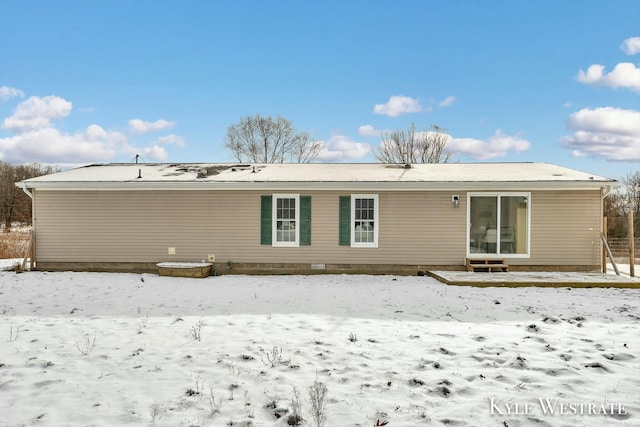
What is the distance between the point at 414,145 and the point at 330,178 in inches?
868

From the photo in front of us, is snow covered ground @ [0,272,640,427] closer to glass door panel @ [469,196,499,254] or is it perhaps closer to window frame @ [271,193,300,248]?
glass door panel @ [469,196,499,254]

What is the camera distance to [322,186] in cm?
1080

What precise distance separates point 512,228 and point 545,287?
6.99 feet

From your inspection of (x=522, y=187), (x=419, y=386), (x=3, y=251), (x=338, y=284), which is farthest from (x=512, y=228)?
(x=3, y=251)

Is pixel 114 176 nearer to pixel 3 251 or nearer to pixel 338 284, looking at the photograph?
pixel 338 284

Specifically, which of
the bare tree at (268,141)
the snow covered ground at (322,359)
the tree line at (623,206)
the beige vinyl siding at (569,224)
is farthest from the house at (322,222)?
the bare tree at (268,141)

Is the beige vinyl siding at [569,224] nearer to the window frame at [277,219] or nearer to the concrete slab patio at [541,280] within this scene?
the concrete slab patio at [541,280]

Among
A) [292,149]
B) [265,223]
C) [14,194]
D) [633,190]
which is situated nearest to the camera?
[265,223]

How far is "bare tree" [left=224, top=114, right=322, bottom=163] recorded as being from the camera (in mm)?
34094

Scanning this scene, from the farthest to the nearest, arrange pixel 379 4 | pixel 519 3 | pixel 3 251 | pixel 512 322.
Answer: pixel 3 251 < pixel 379 4 < pixel 519 3 < pixel 512 322

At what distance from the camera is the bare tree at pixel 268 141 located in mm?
34094

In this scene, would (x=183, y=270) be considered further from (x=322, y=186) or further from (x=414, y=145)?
(x=414, y=145)

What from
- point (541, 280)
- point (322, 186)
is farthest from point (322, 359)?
point (541, 280)

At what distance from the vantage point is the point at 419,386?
3.74 m
